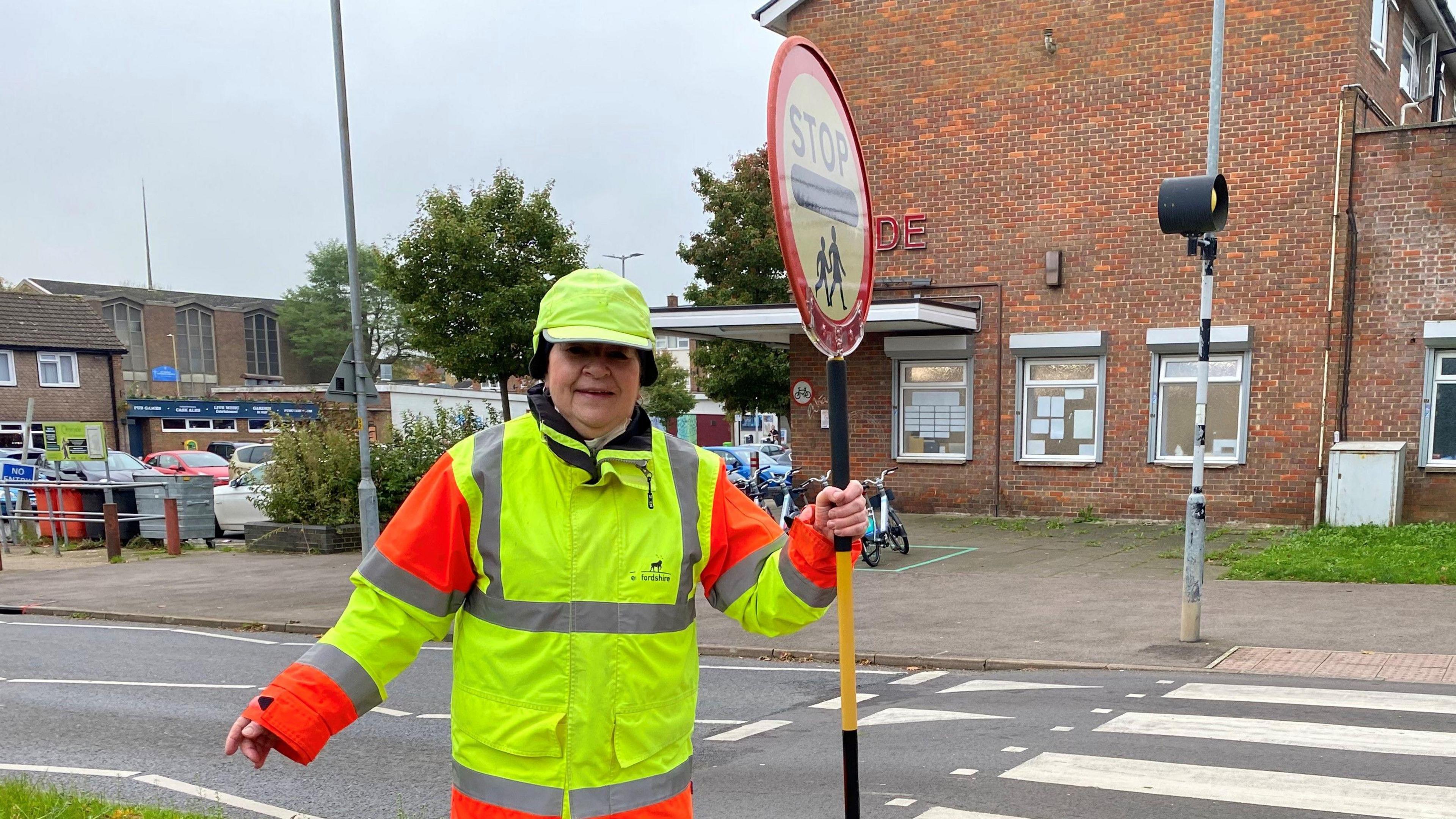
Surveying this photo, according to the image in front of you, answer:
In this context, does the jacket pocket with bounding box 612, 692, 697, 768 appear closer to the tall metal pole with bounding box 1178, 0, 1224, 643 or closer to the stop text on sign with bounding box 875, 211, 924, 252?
the tall metal pole with bounding box 1178, 0, 1224, 643

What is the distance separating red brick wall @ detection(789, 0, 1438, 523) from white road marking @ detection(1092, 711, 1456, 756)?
36.9 ft

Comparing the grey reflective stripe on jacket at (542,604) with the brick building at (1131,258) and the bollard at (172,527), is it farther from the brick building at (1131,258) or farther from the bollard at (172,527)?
the bollard at (172,527)

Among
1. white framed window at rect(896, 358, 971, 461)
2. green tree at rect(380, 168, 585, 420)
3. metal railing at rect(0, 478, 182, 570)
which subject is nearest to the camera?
metal railing at rect(0, 478, 182, 570)

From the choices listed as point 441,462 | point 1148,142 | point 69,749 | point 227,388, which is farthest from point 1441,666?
point 227,388

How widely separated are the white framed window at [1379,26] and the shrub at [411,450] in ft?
48.2

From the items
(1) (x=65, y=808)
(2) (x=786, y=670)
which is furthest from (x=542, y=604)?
(2) (x=786, y=670)

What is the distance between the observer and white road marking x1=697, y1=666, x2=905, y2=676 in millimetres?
8719

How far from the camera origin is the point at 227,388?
59.9 m

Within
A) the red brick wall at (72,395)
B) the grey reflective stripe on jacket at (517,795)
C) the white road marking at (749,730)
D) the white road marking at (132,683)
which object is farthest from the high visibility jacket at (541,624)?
the red brick wall at (72,395)

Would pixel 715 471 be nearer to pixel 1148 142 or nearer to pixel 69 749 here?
pixel 69 749

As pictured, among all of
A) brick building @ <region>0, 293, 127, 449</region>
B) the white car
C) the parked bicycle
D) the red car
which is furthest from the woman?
brick building @ <region>0, 293, 127, 449</region>

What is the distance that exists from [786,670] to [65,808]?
5290mm

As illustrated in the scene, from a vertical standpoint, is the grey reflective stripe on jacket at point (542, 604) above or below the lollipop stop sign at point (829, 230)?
below

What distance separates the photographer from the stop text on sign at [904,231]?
19234 millimetres
